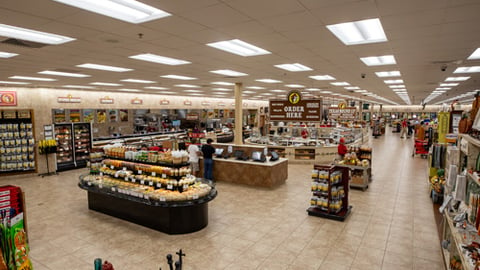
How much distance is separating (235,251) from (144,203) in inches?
81.9

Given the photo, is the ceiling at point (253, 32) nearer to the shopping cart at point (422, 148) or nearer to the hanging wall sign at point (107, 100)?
the hanging wall sign at point (107, 100)

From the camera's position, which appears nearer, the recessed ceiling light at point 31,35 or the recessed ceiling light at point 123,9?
the recessed ceiling light at point 123,9

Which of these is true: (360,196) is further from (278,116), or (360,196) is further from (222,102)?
(222,102)

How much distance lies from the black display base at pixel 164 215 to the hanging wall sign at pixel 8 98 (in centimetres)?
780

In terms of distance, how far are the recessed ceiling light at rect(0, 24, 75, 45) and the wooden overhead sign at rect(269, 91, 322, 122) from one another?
5.78m

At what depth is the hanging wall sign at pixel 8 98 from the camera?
34.4 ft

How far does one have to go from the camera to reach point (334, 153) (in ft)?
43.7

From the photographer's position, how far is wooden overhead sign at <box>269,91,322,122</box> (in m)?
8.09

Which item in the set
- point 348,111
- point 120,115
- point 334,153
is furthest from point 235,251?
point 120,115

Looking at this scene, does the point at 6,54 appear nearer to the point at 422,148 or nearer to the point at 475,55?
the point at 475,55

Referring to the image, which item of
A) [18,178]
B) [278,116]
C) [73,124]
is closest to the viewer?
[278,116]

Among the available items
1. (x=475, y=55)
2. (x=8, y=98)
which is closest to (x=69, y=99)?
(x=8, y=98)

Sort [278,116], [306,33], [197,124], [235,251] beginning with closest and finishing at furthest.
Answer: [306,33] → [235,251] → [278,116] → [197,124]

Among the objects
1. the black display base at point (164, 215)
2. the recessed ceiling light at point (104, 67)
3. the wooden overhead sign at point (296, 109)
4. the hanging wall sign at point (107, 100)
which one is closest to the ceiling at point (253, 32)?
the recessed ceiling light at point (104, 67)
